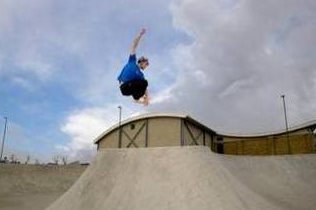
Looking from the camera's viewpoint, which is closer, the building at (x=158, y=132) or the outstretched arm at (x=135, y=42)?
the outstretched arm at (x=135, y=42)

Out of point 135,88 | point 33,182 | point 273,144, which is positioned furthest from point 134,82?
point 33,182

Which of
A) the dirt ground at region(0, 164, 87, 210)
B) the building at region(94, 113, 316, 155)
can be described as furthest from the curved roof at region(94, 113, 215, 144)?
the dirt ground at region(0, 164, 87, 210)

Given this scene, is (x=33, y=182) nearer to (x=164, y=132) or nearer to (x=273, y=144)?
(x=164, y=132)

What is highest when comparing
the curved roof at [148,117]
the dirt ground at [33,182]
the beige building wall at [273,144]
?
the curved roof at [148,117]

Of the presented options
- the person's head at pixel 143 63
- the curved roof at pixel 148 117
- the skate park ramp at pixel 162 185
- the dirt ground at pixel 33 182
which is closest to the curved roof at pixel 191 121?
the curved roof at pixel 148 117

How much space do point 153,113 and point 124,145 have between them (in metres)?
4.24

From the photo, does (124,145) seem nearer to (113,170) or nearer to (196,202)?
(113,170)

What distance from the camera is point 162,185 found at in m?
13.1

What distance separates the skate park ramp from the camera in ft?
40.5

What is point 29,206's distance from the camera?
20.6 meters

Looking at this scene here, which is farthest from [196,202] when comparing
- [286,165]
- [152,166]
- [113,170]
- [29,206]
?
[29,206]

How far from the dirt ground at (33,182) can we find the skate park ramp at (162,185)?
1015 centimetres

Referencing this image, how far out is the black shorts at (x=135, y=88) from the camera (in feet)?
34.3

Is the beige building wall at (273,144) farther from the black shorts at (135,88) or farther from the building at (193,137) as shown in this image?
the black shorts at (135,88)
